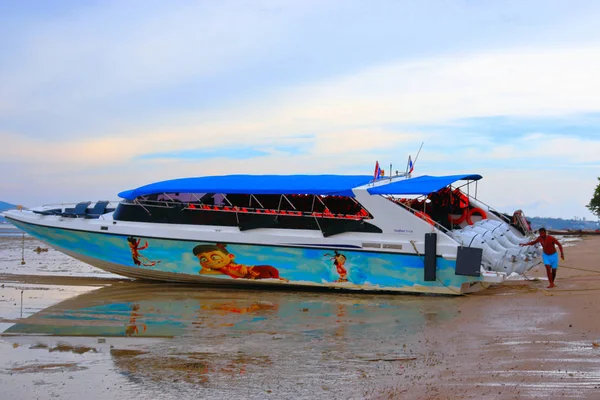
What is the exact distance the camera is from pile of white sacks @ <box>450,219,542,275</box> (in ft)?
36.0

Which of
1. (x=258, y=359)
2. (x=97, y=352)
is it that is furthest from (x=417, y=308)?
(x=97, y=352)

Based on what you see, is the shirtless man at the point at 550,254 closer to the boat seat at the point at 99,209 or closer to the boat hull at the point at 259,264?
the boat hull at the point at 259,264

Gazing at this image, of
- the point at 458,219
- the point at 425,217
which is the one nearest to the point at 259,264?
the point at 425,217

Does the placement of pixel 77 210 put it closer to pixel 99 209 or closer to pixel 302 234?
pixel 99 209

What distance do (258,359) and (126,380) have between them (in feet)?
4.10

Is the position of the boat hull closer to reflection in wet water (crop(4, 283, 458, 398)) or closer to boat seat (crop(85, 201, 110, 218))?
reflection in wet water (crop(4, 283, 458, 398))

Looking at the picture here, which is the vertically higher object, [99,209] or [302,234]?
[99,209]

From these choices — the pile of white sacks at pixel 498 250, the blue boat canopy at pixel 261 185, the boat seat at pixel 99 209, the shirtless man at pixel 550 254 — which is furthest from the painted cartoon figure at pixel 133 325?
the shirtless man at pixel 550 254

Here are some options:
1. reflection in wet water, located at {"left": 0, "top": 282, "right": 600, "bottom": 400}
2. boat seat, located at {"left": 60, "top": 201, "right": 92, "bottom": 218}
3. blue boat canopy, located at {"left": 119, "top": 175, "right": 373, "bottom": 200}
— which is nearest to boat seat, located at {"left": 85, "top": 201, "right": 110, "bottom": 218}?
boat seat, located at {"left": 60, "top": 201, "right": 92, "bottom": 218}

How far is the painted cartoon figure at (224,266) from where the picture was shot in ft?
39.1

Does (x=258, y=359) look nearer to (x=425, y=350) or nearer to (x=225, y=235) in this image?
(x=425, y=350)

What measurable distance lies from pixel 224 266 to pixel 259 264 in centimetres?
67

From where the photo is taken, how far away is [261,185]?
485 inches

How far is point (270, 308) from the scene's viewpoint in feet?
32.4
